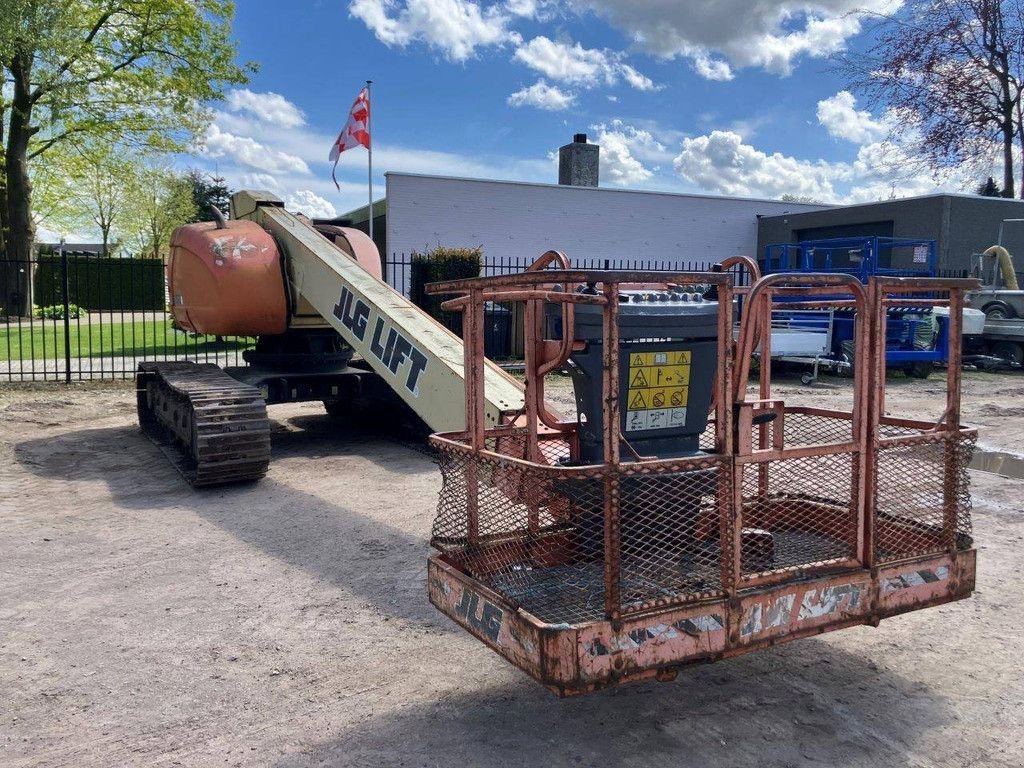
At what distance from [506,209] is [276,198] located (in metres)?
18.6

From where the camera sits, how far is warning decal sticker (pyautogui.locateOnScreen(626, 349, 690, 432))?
3383mm

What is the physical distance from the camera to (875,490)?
3361mm

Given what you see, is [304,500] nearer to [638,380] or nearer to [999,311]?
[638,380]

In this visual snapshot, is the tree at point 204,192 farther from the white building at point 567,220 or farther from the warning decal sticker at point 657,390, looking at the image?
the warning decal sticker at point 657,390

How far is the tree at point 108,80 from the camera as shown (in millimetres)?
22594

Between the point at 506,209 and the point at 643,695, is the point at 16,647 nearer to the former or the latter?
the point at 643,695

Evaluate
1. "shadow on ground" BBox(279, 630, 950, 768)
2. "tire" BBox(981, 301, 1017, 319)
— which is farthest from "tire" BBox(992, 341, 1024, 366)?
"shadow on ground" BBox(279, 630, 950, 768)

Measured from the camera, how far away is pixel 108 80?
77.8ft

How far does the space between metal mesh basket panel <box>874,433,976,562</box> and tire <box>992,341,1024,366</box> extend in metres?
17.4

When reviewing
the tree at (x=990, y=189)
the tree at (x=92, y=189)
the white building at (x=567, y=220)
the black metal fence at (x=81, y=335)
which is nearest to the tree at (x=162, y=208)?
the tree at (x=92, y=189)

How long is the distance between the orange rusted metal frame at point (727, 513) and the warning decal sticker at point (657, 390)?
0.16 meters

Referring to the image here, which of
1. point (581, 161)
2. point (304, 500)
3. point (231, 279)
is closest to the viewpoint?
point (304, 500)

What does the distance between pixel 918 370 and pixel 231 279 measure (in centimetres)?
1412

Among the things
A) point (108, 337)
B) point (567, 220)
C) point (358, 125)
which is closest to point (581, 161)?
point (567, 220)
